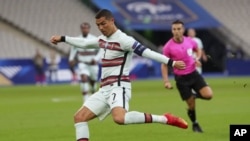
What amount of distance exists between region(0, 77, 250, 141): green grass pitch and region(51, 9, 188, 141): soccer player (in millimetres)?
2688

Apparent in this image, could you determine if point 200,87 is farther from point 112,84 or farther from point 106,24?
point 106,24

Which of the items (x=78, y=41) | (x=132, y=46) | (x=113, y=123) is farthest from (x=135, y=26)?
(x=132, y=46)

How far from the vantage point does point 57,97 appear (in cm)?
3131

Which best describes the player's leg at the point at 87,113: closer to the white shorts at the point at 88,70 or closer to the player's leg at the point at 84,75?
the player's leg at the point at 84,75

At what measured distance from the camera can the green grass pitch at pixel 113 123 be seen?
1567 centimetres

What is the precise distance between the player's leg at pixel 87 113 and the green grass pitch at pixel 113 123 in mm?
2687

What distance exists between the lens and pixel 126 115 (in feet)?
39.8

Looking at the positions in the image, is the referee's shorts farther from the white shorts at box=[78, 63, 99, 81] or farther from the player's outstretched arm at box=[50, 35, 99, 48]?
the white shorts at box=[78, 63, 99, 81]

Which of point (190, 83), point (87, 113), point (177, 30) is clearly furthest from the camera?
point (190, 83)

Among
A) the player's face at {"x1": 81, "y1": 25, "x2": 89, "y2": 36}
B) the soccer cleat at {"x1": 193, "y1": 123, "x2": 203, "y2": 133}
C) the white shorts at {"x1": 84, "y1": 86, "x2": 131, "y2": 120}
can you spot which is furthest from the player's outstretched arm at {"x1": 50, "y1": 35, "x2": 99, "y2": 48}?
the player's face at {"x1": 81, "y1": 25, "x2": 89, "y2": 36}

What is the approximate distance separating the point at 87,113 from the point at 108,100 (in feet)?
1.43

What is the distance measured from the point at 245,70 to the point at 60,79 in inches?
581

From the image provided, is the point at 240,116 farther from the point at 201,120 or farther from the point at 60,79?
the point at 60,79

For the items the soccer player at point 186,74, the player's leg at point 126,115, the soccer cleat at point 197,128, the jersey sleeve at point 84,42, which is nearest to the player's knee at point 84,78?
the soccer player at point 186,74
